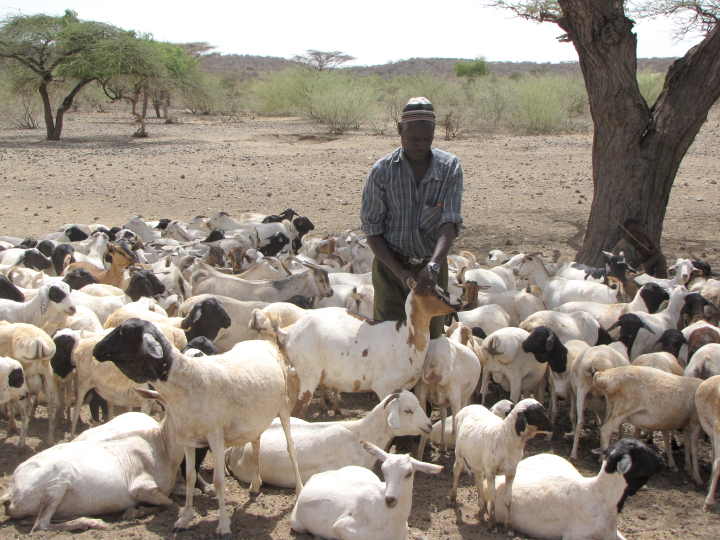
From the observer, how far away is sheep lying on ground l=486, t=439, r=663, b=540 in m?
3.38

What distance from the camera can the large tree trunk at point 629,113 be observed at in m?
Answer: 8.16

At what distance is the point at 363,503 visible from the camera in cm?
336

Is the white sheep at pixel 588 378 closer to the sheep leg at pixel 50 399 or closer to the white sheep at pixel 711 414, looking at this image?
the white sheep at pixel 711 414

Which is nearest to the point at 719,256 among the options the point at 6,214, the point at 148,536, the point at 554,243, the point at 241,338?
the point at 554,243

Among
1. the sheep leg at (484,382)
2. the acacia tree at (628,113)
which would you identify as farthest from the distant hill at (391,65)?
the sheep leg at (484,382)

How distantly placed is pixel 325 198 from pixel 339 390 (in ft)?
30.9

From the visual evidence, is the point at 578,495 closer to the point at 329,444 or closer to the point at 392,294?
the point at 329,444

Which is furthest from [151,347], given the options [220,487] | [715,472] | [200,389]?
[715,472]

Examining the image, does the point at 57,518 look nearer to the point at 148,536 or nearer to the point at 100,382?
the point at 148,536

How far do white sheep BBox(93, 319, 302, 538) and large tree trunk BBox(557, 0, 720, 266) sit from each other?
6318 millimetres

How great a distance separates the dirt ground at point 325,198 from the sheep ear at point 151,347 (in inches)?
38.6

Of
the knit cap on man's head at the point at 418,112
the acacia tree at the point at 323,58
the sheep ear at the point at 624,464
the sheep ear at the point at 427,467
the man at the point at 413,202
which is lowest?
the sheep ear at the point at 624,464

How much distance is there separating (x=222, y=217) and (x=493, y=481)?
25.8ft

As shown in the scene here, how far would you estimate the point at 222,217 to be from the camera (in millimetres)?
10797
